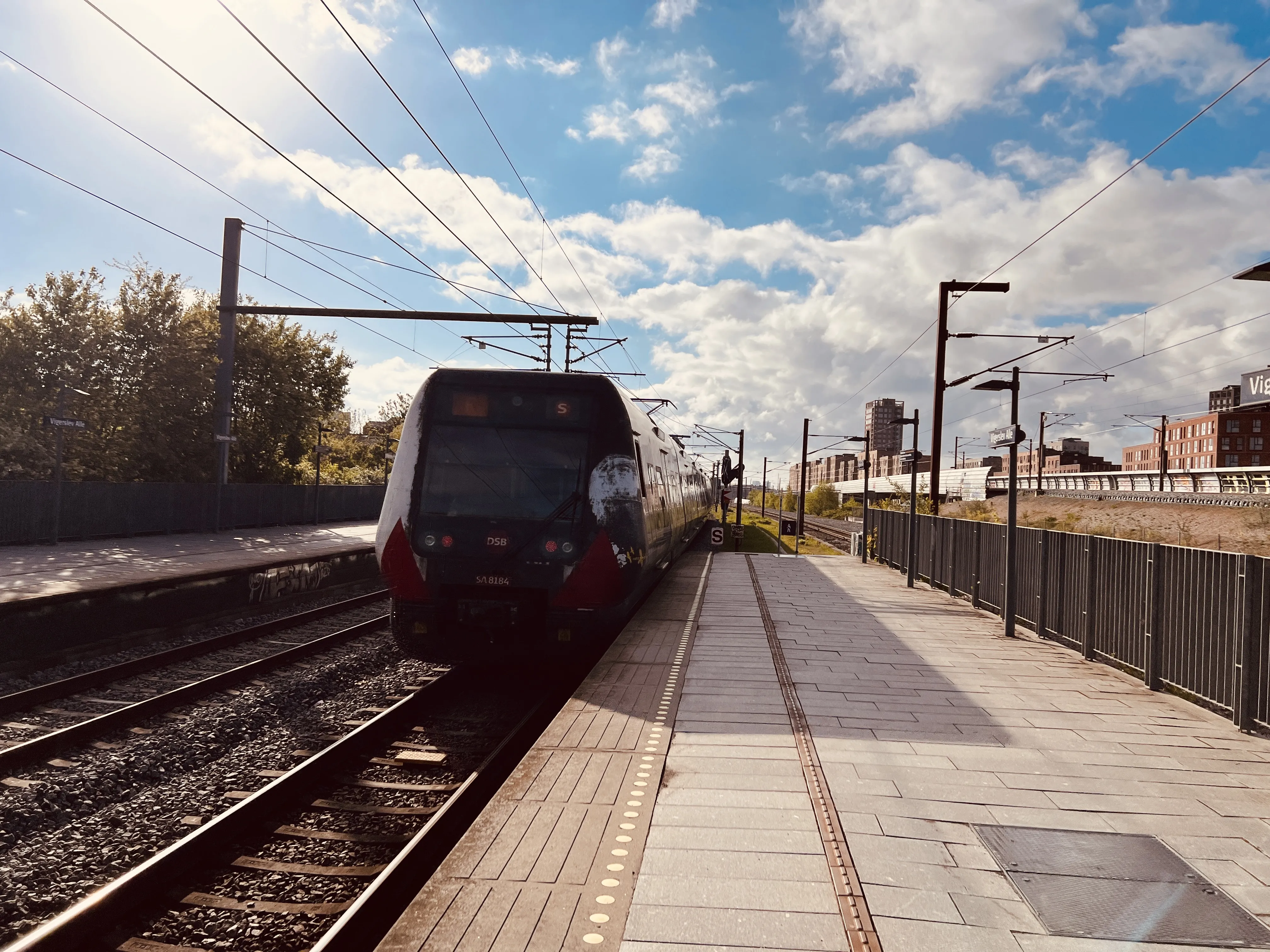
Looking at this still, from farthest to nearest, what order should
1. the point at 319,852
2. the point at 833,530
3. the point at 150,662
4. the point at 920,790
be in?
the point at 833,530 → the point at 150,662 → the point at 920,790 → the point at 319,852

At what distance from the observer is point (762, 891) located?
3455 mm

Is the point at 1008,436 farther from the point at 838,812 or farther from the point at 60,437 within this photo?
the point at 60,437

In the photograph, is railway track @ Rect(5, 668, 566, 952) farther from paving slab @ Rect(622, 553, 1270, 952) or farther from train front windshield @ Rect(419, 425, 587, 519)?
train front windshield @ Rect(419, 425, 587, 519)

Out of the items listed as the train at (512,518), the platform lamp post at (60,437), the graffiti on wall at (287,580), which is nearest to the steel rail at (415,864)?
the train at (512,518)

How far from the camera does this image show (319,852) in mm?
4629

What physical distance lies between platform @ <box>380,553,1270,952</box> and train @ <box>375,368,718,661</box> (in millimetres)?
843

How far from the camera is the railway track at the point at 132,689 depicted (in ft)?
20.6

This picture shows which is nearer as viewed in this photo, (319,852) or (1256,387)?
(319,852)

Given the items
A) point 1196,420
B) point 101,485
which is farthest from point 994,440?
point 1196,420

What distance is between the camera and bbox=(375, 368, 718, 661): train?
7570mm

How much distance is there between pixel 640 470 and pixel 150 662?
587 centimetres

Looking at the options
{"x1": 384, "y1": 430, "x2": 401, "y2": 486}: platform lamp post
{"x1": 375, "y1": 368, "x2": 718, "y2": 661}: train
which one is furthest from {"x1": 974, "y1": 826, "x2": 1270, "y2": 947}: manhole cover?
{"x1": 384, "y1": 430, "x2": 401, "y2": 486}: platform lamp post

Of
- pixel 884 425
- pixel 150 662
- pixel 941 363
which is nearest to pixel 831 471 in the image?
pixel 884 425

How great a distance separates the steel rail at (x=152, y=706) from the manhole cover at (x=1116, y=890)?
6.36 m
